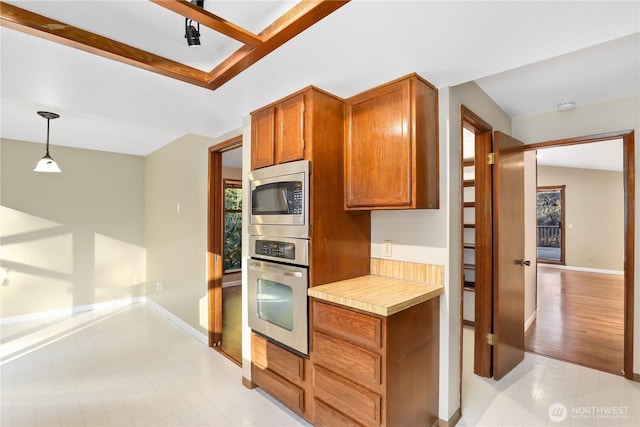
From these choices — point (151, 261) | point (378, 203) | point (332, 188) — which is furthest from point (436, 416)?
point (151, 261)

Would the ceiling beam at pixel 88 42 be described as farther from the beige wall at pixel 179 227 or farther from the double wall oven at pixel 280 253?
the beige wall at pixel 179 227

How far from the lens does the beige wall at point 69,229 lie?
4031 mm

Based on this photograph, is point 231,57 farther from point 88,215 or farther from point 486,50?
point 88,215

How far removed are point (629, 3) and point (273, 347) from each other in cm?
261

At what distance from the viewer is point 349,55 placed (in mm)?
1712

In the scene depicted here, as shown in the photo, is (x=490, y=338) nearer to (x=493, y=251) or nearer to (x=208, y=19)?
(x=493, y=251)

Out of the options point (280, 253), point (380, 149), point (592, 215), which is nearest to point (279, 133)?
point (380, 149)

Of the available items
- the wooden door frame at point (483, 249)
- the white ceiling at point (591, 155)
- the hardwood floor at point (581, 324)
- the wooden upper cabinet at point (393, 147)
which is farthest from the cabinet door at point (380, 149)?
the white ceiling at point (591, 155)

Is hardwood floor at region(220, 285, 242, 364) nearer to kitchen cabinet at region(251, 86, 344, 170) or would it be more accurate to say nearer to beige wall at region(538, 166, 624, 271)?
kitchen cabinet at region(251, 86, 344, 170)

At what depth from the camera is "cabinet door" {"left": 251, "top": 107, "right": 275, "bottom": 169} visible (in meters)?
2.31

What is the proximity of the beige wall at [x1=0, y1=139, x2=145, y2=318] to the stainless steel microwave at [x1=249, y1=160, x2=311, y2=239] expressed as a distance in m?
3.46

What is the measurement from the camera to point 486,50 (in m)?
1.62

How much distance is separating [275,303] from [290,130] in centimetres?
122

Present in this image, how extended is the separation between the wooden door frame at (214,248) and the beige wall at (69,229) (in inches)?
92.7
